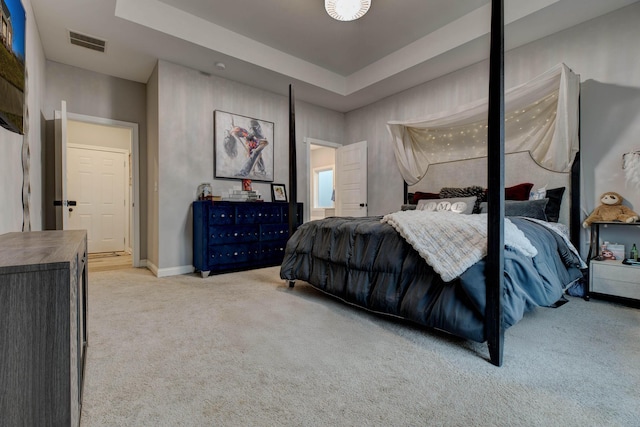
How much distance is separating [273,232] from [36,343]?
343 centimetres

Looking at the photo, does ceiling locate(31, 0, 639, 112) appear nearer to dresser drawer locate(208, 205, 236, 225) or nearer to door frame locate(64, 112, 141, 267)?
door frame locate(64, 112, 141, 267)

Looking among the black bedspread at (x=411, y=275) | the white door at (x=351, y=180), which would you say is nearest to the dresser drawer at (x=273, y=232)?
the black bedspread at (x=411, y=275)

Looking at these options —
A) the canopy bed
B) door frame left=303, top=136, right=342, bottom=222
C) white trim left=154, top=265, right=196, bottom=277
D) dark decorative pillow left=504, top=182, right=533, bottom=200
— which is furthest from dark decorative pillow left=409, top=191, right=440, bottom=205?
white trim left=154, top=265, right=196, bottom=277

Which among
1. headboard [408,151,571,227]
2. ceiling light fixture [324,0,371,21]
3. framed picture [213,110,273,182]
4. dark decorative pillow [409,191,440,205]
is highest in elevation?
ceiling light fixture [324,0,371,21]

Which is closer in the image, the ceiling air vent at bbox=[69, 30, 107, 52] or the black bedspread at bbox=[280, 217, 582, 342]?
the black bedspread at bbox=[280, 217, 582, 342]

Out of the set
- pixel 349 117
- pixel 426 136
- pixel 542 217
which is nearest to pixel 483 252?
pixel 542 217

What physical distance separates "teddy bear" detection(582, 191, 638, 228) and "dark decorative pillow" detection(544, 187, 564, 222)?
0.23m

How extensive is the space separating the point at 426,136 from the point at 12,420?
171 inches

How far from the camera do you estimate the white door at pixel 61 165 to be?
3.11 metres

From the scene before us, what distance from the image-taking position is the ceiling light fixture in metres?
2.77

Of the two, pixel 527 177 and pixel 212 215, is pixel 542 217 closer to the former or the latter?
pixel 527 177

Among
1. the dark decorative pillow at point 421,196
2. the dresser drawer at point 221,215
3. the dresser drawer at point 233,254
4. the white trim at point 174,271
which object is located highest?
the dark decorative pillow at point 421,196

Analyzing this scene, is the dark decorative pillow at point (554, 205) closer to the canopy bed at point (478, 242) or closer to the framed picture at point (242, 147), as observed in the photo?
the canopy bed at point (478, 242)

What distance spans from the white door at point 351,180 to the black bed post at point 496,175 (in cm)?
353
